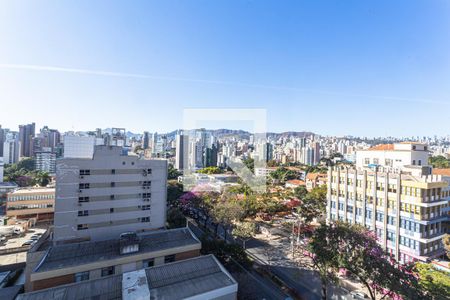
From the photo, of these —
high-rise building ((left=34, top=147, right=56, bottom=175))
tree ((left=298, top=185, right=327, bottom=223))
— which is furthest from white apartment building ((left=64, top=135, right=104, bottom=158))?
high-rise building ((left=34, top=147, right=56, bottom=175))

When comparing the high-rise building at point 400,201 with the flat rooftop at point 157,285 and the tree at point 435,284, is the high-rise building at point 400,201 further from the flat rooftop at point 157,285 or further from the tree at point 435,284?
the flat rooftop at point 157,285

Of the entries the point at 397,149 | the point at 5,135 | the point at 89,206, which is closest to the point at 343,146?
the point at 397,149

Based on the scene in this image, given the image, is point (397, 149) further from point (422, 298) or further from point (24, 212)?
point (24, 212)

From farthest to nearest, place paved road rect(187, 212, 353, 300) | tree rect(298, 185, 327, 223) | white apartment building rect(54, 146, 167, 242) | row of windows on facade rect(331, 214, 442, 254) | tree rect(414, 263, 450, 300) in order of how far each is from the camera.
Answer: tree rect(298, 185, 327, 223) < row of windows on facade rect(331, 214, 442, 254) < white apartment building rect(54, 146, 167, 242) < paved road rect(187, 212, 353, 300) < tree rect(414, 263, 450, 300)

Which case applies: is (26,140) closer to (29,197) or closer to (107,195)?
(29,197)

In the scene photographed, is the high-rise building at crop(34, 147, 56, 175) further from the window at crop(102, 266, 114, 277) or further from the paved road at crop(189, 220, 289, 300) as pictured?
the paved road at crop(189, 220, 289, 300)

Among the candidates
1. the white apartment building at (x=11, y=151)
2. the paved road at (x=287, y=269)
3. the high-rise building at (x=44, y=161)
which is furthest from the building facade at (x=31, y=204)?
the white apartment building at (x=11, y=151)

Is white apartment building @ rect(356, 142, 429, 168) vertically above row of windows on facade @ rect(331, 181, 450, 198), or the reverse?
white apartment building @ rect(356, 142, 429, 168)
